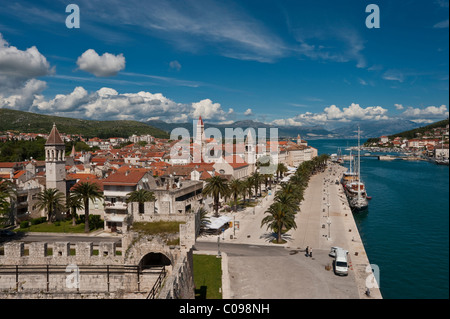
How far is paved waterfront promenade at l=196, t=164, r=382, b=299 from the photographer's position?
26.7 m

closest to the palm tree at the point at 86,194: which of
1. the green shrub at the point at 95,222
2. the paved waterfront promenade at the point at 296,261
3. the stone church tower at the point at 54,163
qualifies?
the green shrub at the point at 95,222

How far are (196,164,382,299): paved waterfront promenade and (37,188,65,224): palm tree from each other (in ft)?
90.7

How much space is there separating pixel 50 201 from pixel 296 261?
Answer: 42.4 m

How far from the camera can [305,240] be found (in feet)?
144

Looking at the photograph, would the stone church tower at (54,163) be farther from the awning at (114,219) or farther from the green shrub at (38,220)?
the awning at (114,219)

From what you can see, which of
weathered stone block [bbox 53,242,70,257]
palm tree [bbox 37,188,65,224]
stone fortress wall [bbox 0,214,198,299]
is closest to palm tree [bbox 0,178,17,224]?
palm tree [bbox 37,188,65,224]

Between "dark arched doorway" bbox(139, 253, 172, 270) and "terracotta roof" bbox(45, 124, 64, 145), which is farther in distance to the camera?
"terracotta roof" bbox(45, 124, 64, 145)

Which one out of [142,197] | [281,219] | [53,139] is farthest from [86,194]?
[281,219]

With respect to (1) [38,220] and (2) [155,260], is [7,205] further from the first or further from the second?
(2) [155,260]

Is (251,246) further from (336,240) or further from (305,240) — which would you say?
→ (336,240)

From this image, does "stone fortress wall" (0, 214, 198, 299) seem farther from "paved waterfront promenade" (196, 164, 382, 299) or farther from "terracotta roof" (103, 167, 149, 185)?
"terracotta roof" (103, 167, 149, 185)

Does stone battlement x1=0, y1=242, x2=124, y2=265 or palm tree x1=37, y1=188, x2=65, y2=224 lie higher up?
stone battlement x1=0, y1=242, x2=124, y2=265

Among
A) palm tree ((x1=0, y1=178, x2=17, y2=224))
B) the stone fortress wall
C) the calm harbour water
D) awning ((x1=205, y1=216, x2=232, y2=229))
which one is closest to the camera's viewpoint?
the calm harbour water

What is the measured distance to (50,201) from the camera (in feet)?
170
